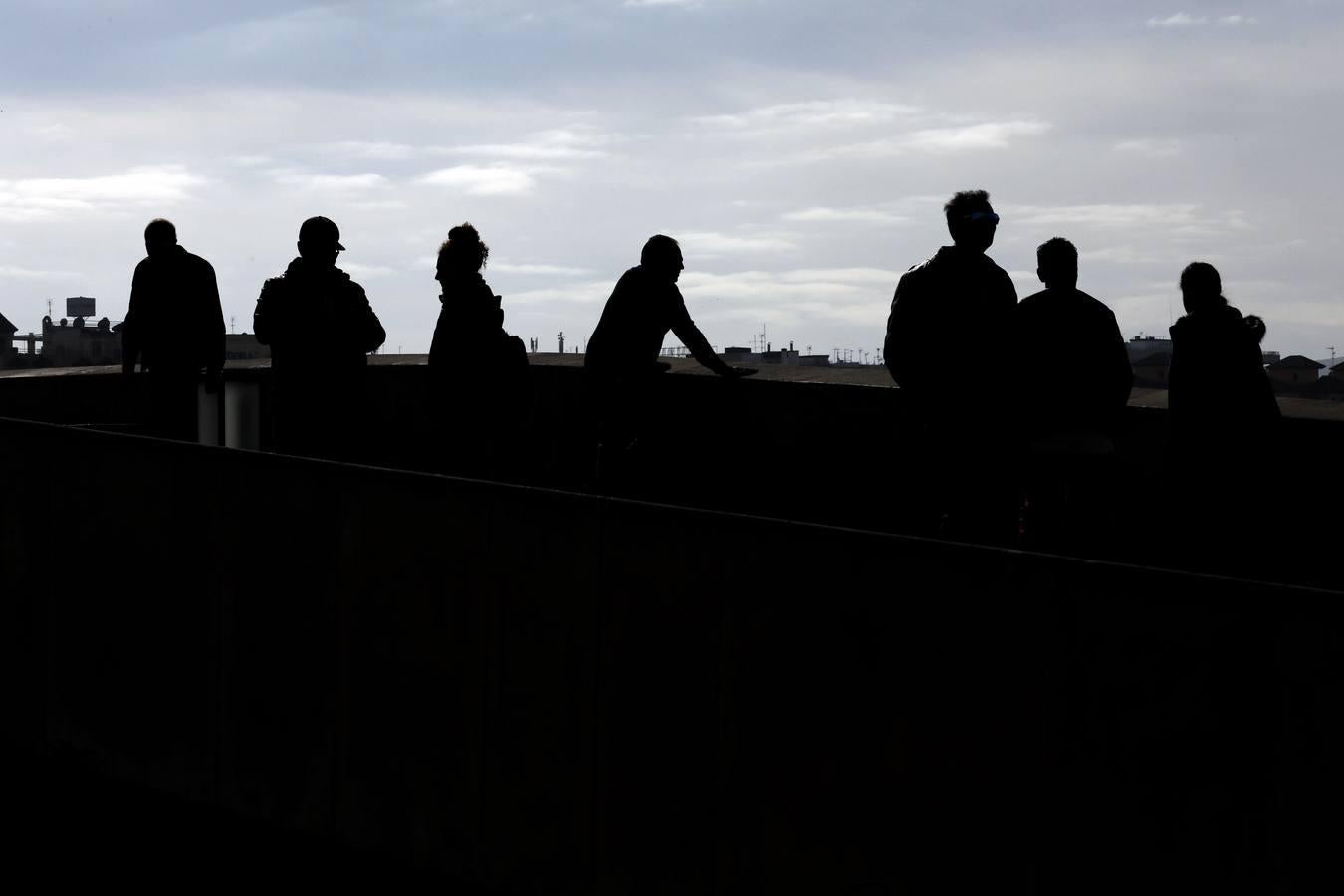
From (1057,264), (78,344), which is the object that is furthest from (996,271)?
(78,344)

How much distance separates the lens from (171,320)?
1083 cm

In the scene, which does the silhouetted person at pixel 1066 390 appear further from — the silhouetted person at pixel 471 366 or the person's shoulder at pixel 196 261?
the person's shoulder at pixel 196 261

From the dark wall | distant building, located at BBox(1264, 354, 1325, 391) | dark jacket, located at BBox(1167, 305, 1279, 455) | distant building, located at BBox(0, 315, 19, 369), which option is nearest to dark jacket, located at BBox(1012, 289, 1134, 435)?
the dark wall

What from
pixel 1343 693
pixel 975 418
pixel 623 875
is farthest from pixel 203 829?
pixel 1343 693

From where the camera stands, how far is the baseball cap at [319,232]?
8.80 meters

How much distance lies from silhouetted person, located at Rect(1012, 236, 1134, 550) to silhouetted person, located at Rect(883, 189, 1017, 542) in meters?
0.11

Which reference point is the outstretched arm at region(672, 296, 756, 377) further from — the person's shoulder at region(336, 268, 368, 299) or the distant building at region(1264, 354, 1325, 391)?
the distant building at region(1264, 354, 1325, 391)

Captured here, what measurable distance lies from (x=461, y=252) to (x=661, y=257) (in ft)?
3.41

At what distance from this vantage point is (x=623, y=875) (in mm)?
5480

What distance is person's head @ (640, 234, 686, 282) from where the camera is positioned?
9359 mm

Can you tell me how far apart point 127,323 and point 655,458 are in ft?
10.6

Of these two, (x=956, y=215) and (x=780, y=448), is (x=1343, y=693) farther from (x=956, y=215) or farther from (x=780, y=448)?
(x=780, y=448)

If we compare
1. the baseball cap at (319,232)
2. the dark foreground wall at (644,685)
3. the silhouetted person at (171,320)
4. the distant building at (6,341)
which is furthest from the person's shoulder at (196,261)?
the distant building at (6,341)

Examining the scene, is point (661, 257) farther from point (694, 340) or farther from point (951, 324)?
point (951, 324)
